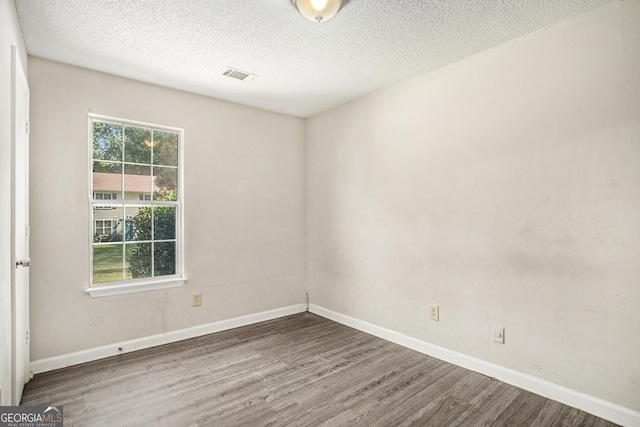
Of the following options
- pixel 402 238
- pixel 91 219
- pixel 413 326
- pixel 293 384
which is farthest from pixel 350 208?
pixel 91 219

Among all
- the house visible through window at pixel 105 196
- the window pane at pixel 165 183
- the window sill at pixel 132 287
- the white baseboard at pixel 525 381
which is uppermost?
the window pane at pixel 165 183

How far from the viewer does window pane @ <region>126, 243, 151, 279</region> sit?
3139mm

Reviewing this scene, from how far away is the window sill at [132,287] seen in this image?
2.89m

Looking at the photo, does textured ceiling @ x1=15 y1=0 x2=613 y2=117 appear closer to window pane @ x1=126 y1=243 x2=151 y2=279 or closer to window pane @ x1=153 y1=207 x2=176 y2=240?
window pane @ x1=153 y1=207 x2=176 y2=240

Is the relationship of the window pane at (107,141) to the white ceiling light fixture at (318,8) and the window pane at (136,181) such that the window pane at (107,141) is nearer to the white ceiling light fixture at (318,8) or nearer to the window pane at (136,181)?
the window pane at (136,181)

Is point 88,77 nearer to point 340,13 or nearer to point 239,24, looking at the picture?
point 239,24

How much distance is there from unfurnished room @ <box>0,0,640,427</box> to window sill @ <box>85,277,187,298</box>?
0.02 meters

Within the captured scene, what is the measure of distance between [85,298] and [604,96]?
161 inches

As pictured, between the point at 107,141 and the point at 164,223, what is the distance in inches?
35.2

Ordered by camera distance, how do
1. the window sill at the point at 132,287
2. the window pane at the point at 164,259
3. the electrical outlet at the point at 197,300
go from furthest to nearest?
the electrical outlet at the point at 197,300 < the window pane at the point at 164,259 < the window sill at the point at 132,287

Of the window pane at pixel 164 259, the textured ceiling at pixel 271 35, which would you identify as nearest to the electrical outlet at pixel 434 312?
the textured ceiling at pixel 271 35

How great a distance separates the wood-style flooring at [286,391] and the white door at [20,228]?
0.30 metres

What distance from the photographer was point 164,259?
10.9ft

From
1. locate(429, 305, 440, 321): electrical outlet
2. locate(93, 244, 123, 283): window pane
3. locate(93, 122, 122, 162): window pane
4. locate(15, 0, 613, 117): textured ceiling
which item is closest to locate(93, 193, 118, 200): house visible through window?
locate(93, 122, 122, 162): window pane
